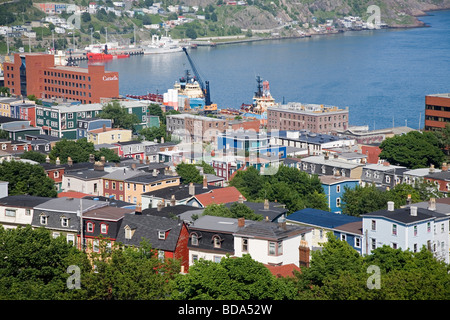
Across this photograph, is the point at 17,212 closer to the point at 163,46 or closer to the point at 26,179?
the point at 26,179

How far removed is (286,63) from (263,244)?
9720 centimetres

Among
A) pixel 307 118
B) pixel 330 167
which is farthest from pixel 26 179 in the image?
pixel 307 118

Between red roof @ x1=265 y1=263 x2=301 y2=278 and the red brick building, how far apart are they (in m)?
40.9

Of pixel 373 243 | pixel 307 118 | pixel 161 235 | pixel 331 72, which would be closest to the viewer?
pixel 161 235

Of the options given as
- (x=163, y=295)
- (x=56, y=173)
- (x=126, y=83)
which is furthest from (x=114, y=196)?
(x=126, y=83)

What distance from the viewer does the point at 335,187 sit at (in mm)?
34281

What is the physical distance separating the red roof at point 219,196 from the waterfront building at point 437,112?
67.3 ft

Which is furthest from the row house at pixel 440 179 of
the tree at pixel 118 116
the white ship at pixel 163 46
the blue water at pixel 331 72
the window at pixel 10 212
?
the white ship at pixel 163 46

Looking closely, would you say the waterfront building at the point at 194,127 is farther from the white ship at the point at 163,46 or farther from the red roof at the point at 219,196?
the white ship at the point at 163,46

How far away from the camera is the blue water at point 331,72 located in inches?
3155

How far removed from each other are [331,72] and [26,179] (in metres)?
77.4

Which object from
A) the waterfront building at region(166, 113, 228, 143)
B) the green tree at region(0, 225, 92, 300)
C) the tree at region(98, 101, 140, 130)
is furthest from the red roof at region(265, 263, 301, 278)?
the tree at region(98, 101, 140, 130)
